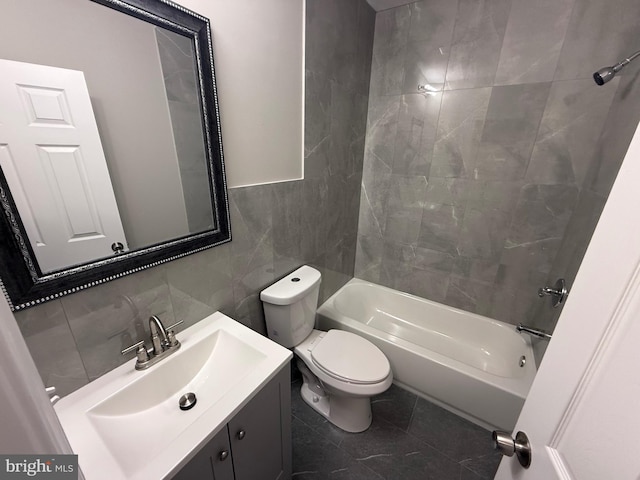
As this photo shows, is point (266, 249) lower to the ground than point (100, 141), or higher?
lower

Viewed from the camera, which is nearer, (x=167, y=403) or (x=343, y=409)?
(x=167, y=403)

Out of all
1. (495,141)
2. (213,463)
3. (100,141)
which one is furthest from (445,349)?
(100,141)

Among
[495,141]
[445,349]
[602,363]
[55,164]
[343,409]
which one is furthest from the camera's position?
[445,349]

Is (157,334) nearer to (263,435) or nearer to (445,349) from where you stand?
(263,435)

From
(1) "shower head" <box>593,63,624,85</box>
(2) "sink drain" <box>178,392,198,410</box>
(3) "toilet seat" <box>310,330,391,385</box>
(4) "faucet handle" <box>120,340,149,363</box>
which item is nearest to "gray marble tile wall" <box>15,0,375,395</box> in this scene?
(4) "faucet handle" <box>120,340,149,363</box>

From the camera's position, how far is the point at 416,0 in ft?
5.55

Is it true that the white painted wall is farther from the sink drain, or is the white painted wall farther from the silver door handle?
the silver door handle

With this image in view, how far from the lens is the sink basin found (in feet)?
2.21

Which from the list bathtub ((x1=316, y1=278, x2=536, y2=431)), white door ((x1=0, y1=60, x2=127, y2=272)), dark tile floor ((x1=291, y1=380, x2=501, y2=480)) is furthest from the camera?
bathtub ((x1=316, y1=278, x2=536, y2=431))

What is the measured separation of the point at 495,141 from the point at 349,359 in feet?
5.44

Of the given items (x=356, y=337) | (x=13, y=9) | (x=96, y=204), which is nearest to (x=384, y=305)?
(x=356, y=337)

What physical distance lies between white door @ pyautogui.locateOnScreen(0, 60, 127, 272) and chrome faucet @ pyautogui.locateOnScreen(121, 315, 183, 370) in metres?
→ 0.30

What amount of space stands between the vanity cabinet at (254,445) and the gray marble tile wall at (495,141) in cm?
152

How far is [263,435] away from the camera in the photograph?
3.19 feet
